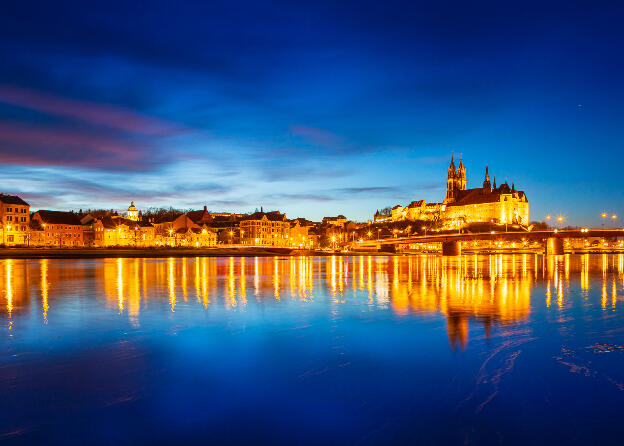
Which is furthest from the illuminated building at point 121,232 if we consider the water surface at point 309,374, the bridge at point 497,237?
the water surface at point 309,374

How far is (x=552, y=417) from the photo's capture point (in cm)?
872

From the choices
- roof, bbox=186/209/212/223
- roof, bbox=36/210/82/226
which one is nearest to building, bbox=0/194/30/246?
roof, bbox=36/210/82/226

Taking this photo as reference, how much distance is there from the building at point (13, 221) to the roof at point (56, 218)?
296 inches

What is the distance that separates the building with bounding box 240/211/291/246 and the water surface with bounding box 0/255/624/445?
130 m

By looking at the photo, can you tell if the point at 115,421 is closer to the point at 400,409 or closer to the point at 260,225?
the point at 400,409

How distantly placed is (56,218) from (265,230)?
59.8 meters

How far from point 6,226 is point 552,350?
374ft

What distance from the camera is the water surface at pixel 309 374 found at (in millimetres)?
8227

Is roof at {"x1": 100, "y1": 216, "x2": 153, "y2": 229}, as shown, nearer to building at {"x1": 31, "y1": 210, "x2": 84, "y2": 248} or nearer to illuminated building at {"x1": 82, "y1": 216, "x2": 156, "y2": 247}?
illuminated building at {"x1": 82, "y1": 216, "x2": 156, "y2": 247}

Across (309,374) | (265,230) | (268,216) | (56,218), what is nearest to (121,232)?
(56,218)

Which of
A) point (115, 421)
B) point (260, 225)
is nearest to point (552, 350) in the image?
point (115, 421)

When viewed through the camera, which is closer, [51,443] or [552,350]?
[51,443]

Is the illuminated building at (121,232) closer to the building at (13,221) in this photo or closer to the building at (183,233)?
the building at (183,233)

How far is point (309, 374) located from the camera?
1141cm
